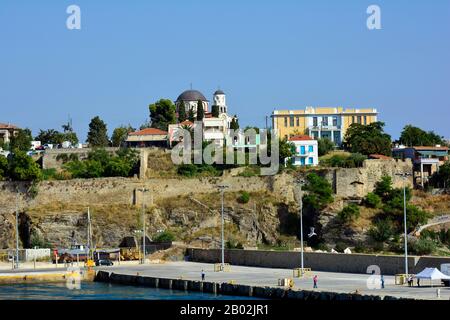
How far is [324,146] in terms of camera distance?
300 ft

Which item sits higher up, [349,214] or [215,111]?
[215,111]

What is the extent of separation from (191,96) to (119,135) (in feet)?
27.9

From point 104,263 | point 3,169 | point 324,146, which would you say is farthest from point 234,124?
point 104,263

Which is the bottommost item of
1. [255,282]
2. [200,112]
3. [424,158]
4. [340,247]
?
[255,282]

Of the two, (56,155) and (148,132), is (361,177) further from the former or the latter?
(56,155)

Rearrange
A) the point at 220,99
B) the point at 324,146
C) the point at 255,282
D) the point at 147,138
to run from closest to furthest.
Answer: the point at 255,282, the point at 147,138, the point at 324,146, the point at 220,99

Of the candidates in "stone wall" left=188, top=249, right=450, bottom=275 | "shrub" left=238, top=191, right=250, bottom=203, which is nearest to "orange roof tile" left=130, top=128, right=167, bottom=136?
"shrub" left=238, top=191, right=250, bottom=203

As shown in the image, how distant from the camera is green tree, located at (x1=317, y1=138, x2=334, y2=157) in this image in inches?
3570

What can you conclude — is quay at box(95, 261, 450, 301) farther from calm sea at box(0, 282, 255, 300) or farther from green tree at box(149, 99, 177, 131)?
green tree at box(149, 99, 177, 131)

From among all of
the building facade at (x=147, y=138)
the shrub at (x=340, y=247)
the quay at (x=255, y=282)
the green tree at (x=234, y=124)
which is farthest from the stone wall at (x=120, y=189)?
the green tree at (x=234, y=124)

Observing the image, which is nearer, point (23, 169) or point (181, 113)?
point (23, 169)

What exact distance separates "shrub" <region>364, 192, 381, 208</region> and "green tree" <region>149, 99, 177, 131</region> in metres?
26.8

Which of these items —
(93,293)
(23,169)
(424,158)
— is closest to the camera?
(93,293)

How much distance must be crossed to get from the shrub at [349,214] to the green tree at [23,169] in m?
21.4
